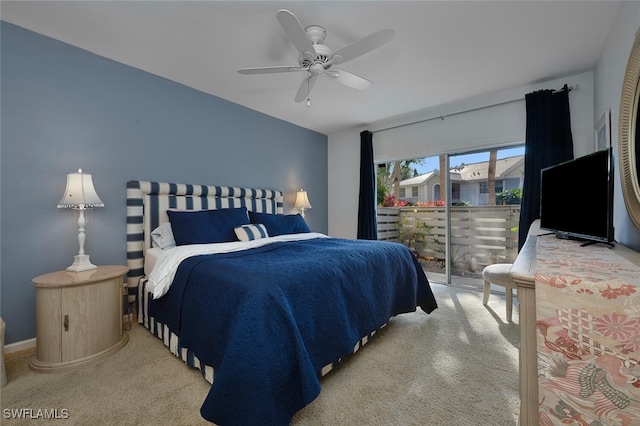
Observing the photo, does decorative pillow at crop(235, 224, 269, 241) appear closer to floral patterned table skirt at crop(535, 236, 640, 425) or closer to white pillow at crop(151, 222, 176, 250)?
white pillow at crop(151, 222, 176, 250)

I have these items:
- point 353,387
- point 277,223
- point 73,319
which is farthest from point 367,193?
point 73,319

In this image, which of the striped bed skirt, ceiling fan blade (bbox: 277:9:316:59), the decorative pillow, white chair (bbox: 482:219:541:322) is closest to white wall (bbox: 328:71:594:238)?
white chair (bbox: 482:219:541:322)

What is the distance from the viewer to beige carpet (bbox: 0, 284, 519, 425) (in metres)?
1.41

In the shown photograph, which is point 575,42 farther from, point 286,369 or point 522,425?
point 286,369

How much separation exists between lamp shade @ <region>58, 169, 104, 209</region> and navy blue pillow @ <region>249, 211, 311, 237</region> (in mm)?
1557

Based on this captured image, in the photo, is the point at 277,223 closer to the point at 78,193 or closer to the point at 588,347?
the point at 78,193

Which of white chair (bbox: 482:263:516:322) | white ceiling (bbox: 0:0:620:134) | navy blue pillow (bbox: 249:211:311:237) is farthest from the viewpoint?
navy blue pillow (bbox: 249:211:311:237)

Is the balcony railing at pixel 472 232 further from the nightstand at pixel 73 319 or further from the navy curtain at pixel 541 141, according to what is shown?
the nightstand at pixel 73 319

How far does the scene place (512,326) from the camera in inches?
97.7

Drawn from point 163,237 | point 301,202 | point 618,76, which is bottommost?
point 163,237

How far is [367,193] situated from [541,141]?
2.32 meters

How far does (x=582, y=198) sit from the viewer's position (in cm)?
165

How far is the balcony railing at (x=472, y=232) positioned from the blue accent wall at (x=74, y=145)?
308cm

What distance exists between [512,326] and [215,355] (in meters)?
2.60
